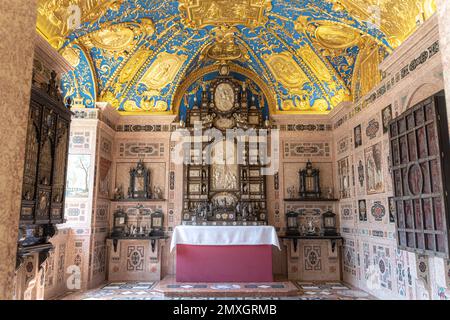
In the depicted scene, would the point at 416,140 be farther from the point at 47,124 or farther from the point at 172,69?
the point at 172,69

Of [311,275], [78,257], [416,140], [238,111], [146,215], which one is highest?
[238,111]

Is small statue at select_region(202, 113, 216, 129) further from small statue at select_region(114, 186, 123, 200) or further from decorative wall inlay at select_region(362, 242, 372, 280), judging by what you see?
decorative wall inlay at select_region(362, 242, 372, 280)

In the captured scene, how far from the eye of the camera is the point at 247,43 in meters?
10.7

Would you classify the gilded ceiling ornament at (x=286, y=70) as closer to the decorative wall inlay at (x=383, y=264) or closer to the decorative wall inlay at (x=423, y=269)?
the decorative wall inlay at (x=383, y=264)

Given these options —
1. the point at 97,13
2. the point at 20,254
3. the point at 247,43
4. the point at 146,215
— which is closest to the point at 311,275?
the point at 146,215

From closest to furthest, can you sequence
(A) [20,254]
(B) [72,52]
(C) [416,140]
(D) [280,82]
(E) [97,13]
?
(A) [20,254] → (C) [416,140] → (E) [97,13] → (B) [72,52] → (D) [280,82]

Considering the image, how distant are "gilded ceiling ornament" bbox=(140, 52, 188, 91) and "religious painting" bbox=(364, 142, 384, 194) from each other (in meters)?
6.01

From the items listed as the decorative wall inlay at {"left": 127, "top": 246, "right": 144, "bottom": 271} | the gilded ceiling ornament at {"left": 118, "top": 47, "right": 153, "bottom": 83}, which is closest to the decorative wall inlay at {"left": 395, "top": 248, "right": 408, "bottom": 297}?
the decorative wall inlay at {"left": 127, "top": 246, "right": 144, "bottom": 271}

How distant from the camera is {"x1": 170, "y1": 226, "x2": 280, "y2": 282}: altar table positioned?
30.7ft

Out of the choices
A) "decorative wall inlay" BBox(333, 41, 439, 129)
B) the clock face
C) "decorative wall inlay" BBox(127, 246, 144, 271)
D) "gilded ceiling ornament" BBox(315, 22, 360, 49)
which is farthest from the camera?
the clock face

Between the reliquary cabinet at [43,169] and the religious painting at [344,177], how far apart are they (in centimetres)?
732

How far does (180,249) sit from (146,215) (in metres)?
2.13

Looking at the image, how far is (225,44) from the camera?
10.9 metres

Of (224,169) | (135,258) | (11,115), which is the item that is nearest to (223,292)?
(135,258)
